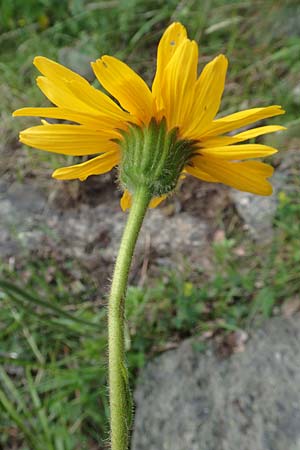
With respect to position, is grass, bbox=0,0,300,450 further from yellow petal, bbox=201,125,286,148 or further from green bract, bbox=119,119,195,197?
yellow petal, bbox=201,125,286,148

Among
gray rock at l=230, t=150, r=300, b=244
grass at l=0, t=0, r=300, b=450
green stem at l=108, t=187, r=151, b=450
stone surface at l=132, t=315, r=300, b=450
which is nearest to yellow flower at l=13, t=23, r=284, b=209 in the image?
green stem at l=108, t=187, r=151, b=450

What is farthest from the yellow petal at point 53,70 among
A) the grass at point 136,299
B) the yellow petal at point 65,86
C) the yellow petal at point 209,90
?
the grass at point 136,299

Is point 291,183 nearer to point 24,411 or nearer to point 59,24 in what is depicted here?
point 24,411

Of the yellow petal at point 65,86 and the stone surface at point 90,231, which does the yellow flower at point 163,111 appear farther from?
the stone surface at point 90,231

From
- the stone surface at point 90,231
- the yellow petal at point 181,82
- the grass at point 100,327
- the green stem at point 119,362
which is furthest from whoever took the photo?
the stone surface at point 90,231

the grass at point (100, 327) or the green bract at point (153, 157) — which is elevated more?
the green bract at point (153, 157)

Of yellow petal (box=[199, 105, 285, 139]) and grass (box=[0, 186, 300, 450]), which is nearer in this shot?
yellow petal (box=[199, 105, 285, 139])

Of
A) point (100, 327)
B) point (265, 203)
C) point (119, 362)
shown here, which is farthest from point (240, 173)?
point (265, 203)

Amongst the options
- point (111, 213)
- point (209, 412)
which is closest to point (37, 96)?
point (111, 213)
